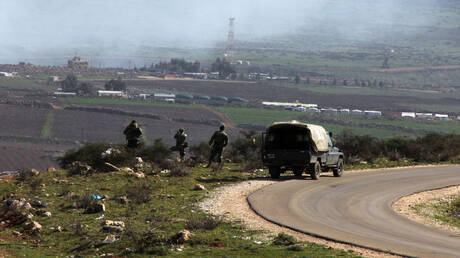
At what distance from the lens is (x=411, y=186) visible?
36.2m

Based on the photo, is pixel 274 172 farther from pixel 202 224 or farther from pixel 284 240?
pixel 284 240

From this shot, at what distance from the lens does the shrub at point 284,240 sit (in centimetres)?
2141

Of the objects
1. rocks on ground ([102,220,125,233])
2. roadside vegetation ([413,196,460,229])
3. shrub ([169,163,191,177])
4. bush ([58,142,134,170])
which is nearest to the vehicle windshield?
shrub ([169,163,191,177])

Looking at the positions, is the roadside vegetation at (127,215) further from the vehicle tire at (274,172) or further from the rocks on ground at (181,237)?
the vehicle tire at (274,172)

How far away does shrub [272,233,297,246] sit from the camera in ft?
70.2

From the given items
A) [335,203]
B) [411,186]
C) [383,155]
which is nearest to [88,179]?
[335,203]

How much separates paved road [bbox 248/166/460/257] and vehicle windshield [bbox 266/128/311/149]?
1.55 m

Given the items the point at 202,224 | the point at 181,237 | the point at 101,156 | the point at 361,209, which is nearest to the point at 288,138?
the point at 361,209

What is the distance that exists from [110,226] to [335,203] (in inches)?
378

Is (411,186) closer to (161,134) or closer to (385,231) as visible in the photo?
(385,231)

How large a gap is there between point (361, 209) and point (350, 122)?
503ft

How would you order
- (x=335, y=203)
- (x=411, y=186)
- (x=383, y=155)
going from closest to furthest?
(x=335, y=203)
(x=411, y=186)
(x=383, y=155)

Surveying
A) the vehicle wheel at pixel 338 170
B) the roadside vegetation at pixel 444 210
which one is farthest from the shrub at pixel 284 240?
the vehicle wheel at pixel 338 170

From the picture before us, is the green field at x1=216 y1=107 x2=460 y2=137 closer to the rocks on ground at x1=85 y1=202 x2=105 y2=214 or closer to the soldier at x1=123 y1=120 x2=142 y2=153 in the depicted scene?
the soldier at x1=123 y1=120 x2=142 y2=153
